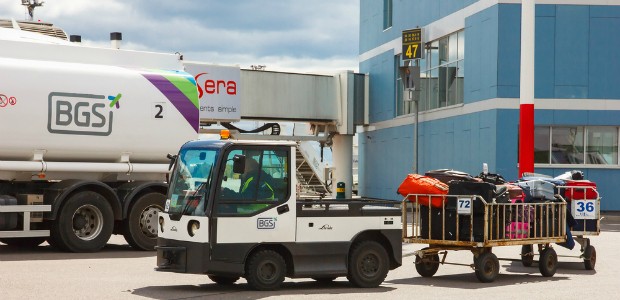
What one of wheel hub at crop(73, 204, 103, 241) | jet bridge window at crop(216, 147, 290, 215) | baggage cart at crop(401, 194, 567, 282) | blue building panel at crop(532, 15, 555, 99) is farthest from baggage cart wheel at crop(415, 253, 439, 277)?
blue building panel at crop(532, 15, 555, 99)

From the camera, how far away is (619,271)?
1778 centimetres

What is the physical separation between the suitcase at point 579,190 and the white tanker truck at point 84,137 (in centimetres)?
743

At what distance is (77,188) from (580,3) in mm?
21362

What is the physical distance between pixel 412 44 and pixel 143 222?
22.9 meters

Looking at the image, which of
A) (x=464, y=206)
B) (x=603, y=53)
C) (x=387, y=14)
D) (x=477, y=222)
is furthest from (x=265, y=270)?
(x=387, y=14)

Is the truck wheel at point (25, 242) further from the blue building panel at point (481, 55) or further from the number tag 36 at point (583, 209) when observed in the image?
the blue building panel at point (481, 55)

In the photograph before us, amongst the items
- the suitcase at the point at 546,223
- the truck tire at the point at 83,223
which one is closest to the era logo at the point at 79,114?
the truck tire at the point at 83,223

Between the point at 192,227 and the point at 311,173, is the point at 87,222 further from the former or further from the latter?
the point at 311,173

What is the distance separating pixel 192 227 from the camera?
14062 mm

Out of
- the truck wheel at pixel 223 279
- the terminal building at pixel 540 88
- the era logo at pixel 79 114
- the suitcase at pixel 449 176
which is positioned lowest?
the truck wheel at pixel 223 279

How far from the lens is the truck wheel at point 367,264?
14797mm

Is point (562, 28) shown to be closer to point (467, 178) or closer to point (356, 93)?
point (356, 93)

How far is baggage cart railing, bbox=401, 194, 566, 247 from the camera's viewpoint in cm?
1571

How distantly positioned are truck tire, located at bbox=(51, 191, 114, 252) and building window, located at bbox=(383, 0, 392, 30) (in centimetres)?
2790
